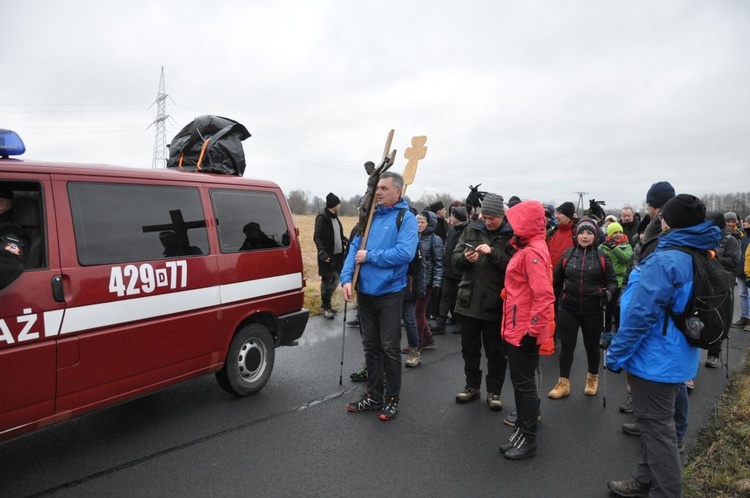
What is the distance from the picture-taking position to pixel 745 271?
7988mm

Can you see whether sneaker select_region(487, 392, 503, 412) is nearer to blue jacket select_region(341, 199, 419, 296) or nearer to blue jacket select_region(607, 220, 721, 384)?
blue jacket select_region(341, 199, 419, 296)

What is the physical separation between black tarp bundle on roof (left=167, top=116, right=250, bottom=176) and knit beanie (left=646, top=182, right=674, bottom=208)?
4.07 meters

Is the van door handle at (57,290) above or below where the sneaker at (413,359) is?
above

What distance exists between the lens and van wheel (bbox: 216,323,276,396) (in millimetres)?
4316

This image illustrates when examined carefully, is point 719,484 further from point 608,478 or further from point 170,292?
point 170,292

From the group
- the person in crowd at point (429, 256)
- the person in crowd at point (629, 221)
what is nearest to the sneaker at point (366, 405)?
the person in crowd at point (429, 256)

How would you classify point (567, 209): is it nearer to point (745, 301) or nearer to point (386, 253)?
point (386, 253)

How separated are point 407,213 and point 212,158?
209cm

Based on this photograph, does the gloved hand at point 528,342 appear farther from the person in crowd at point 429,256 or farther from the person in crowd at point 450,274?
the person in crowd at point 450,274

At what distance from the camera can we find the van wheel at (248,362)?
14.2 ft

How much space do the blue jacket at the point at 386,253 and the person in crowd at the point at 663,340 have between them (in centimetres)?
180

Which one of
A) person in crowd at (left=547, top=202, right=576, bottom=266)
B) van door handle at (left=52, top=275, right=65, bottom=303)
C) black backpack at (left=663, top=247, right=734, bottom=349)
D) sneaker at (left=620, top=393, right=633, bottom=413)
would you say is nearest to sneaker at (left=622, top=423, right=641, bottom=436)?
sneaker at (left=620, top=393, right=633, bottom=413)

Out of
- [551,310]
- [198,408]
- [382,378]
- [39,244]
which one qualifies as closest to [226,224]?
[39,244]

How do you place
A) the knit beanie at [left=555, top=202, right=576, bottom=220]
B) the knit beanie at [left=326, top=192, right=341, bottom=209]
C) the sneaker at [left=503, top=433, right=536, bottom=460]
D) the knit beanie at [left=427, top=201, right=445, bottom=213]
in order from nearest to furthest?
1. the sneaker at [left=503, top=433, right=536, bottom=460]
2. the knit beanie at [left=555, top=202, right=576, bottom=220]
3. the knit beanie at [left=326, top=192, right=341, bottom=209]
4. the knit beanie at [left=427, top=201, right=445, bottom=213]
